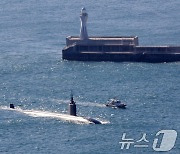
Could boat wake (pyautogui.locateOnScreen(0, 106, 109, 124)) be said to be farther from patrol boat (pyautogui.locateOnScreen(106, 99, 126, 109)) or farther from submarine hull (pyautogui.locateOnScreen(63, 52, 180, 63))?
submarine hull (pyautogui.locateOnScreen(63, 52, 180, 63))

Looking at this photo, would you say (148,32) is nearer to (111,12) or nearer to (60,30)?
(60,30)

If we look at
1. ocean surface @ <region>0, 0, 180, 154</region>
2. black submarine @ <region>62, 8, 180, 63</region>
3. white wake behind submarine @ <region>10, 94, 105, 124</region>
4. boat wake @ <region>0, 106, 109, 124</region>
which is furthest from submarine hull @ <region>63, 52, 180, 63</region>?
white wake behind submarine @ <region>10, 94, 105, 124</region>

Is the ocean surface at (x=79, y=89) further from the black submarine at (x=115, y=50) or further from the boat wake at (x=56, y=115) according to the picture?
the black submarine at (x=115, y=50)

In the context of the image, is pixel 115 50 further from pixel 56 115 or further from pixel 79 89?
pixel 56 115
